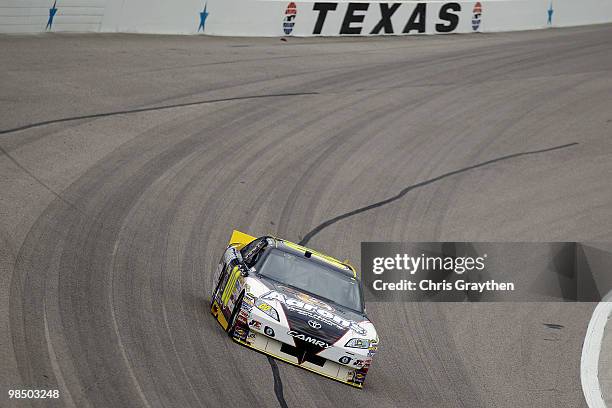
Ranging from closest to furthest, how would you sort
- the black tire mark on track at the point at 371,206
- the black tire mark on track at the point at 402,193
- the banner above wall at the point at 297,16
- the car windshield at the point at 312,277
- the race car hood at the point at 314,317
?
1. the black tire mark on track at the point at 371,206
2. the race car hood at the point at 314,317
3. the car windshield at the point at 312,277
4. the black tire mark on track at the point at 402,193
5. the banner above wall at the point at 297,16

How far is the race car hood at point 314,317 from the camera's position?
10.3 metres

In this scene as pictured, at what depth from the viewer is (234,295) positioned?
430 inches

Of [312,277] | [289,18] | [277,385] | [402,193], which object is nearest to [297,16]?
[289,18]

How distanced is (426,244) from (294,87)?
29.5 feet

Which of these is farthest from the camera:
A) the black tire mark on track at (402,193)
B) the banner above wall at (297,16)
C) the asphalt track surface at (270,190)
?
the banner above wall at (297,16)

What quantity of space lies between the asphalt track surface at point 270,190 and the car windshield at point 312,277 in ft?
2.94

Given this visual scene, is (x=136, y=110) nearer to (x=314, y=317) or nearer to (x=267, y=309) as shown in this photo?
(x=267, y=309)

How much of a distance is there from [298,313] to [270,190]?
7.00 m

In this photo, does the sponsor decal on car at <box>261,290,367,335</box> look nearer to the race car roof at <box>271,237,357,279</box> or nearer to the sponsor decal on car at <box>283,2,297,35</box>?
the race car roof at <box>271,237,357,279</box>

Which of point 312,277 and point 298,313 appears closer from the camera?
point 298,313

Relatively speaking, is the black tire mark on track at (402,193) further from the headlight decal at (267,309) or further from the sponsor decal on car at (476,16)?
the sponsor decal on car at (476,16)

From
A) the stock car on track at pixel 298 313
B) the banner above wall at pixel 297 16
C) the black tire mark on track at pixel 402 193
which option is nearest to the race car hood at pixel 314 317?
the stock car on track at pixel 298 313

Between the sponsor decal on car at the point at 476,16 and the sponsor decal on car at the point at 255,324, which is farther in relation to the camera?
the sponsor decal on car at the point at 476,16

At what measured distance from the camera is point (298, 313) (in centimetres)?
1044
